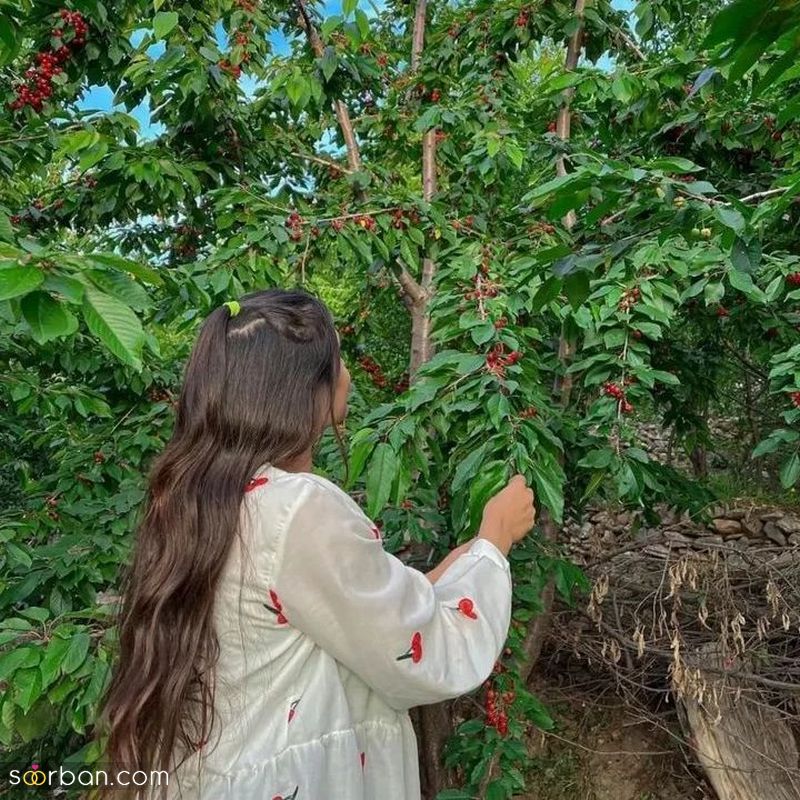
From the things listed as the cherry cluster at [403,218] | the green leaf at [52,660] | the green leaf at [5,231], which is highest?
the cherry cluster at [403,218]

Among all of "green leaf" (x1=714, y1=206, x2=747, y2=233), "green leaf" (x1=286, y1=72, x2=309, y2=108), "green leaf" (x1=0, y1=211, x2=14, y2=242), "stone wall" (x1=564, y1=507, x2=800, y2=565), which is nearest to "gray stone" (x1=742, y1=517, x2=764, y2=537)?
"stone wall" (x1=564, y1=507, x2=800, y2=565)

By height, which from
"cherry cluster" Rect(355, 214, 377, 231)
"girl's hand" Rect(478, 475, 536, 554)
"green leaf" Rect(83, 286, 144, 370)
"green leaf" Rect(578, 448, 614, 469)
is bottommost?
"girl's hand" Rect(478, 475, 536, 554)

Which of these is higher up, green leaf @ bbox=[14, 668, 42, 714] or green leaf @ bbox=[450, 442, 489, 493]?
green leaf @ bbox=[450, 442, 489, 493]

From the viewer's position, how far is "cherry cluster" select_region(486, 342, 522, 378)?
1.57 m

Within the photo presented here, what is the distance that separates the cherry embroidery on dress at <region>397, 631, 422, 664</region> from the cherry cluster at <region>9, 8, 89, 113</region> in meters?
2.31

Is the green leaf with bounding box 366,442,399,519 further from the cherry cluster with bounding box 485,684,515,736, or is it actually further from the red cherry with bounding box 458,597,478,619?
the cherry cluster with bounding box 485,684,515,736

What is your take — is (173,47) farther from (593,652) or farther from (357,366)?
(593,652)

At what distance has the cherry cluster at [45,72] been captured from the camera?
8.04 ft

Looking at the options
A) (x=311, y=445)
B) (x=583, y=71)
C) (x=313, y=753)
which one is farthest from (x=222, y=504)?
(x=583, y=71)

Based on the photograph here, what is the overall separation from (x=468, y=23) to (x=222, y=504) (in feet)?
8.53

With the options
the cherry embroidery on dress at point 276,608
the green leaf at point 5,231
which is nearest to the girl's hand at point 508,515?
the cherry embroidery on dress at point 276,608

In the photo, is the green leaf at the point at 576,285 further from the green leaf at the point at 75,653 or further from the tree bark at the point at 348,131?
the tree bark at the point at 348,131

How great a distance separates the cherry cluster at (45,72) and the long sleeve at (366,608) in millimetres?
2132

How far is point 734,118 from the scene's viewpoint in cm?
236
